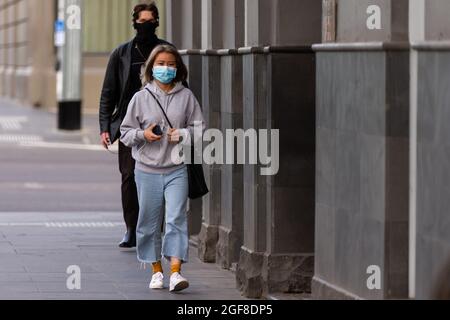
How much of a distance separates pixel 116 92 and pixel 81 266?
1715 millimetres

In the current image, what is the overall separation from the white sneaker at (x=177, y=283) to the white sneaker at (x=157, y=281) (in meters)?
0.18

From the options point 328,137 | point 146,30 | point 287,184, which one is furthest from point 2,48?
point 328,137

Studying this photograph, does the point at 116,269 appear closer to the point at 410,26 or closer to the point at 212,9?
the point at 212,9

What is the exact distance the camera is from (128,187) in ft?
41.7

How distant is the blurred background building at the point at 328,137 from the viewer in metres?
7.47

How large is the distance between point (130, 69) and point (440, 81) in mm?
5642

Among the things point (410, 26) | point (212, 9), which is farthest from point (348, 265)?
point (212, 9)

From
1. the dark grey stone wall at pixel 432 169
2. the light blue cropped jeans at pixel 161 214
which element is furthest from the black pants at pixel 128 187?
the dark grey stone wall at pixel 432 169

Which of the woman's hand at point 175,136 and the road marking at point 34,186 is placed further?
the road marking at point 34,186

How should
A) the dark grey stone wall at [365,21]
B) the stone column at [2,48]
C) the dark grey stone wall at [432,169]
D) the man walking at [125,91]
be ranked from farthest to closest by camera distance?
1. the stone column at [2,48]
2. the man walking at [125,91]
3. the dark grey stone wall at [365,21]
4. the dark grey stone wall at [432,169]

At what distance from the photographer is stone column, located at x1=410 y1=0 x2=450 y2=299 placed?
7109mm

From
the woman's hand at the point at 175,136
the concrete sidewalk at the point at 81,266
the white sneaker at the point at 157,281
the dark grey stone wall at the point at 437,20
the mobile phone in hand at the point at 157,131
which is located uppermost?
the dark grey stone wall at the point at 437,20

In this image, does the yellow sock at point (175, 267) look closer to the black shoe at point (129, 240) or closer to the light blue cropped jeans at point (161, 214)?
the light blue cropped jeans at point (161, 214)

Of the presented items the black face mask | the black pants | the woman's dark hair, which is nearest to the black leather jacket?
the black face mask
